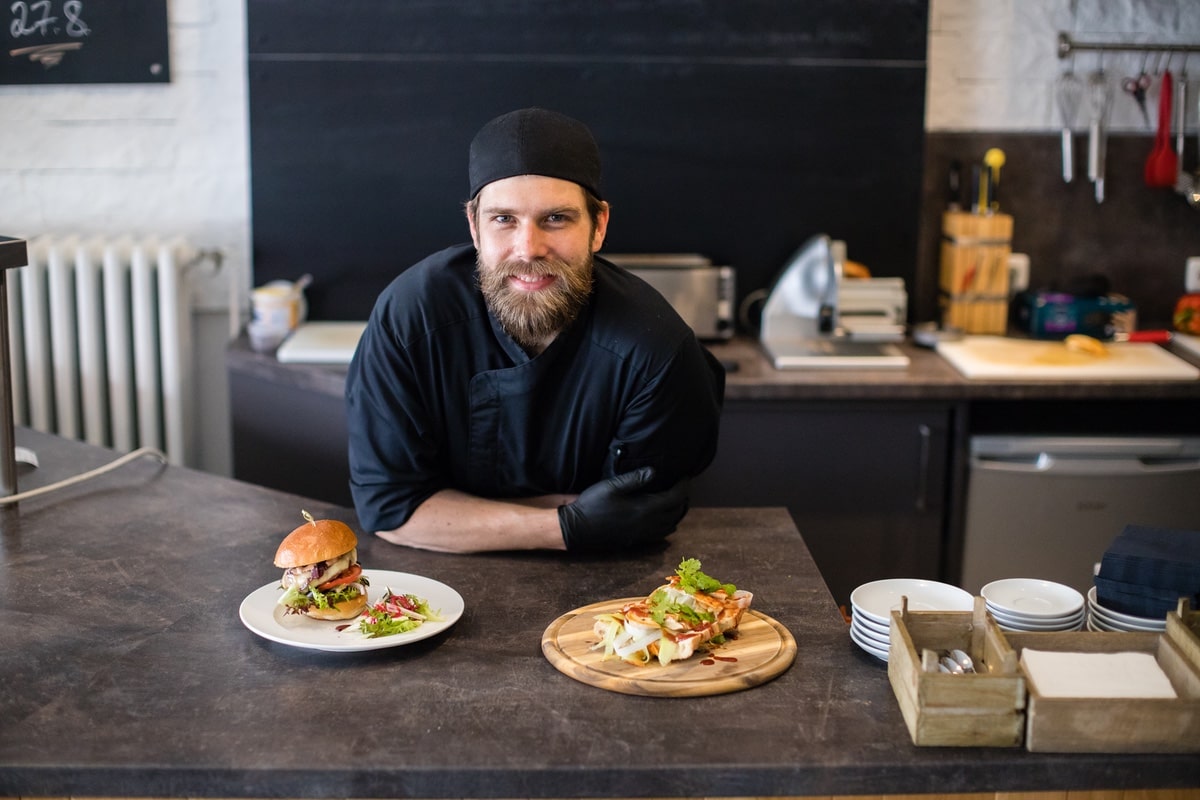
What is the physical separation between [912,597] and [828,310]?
1824 millimetres

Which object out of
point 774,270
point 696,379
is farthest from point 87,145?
A: point 696,379

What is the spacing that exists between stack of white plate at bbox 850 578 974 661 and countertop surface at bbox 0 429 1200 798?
1.3 inches

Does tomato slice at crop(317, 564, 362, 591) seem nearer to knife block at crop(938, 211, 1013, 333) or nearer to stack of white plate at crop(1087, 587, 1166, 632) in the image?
stack of white plate at crop(1087, 587, 1166, 632)

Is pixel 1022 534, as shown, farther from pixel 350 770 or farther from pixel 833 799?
pixel 350 770

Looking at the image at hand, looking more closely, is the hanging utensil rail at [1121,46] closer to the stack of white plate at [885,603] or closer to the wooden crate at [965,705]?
the stack of white plate at [885,603]

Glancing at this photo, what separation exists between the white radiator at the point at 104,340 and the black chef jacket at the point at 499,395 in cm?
165

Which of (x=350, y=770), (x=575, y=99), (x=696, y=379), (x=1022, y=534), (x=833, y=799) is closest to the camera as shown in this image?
(x=350, y=770)

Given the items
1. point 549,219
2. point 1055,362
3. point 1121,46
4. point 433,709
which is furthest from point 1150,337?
point 433,709

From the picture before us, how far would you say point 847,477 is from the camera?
351 cm

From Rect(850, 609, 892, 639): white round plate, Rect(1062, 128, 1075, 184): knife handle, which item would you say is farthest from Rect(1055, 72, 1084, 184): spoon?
Rect(850, 609, 892, 639): white round plate

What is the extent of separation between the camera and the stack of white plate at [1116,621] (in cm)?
188

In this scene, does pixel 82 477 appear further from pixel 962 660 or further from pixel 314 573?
pixel 962 660

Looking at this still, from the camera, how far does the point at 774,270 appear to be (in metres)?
3.96

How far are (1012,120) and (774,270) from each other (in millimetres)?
829
